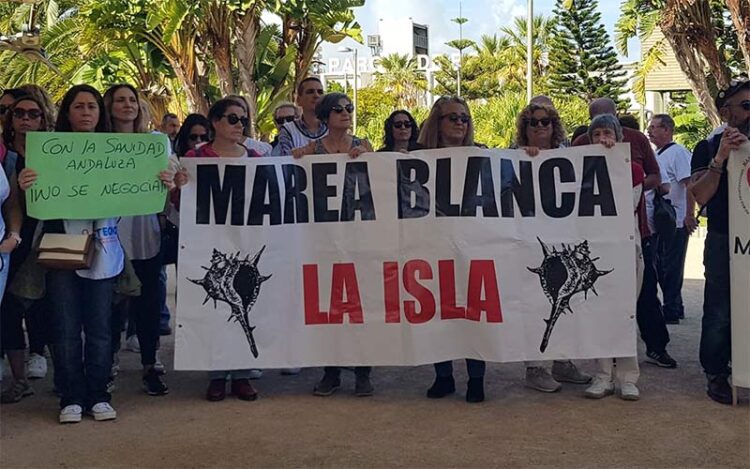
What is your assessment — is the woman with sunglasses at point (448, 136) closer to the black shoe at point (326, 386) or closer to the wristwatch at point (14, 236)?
the black shoe at point (326, 386)

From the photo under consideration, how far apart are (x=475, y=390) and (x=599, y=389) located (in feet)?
2.52

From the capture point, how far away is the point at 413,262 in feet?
18.3

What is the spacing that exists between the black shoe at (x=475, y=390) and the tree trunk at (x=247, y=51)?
14599 mm

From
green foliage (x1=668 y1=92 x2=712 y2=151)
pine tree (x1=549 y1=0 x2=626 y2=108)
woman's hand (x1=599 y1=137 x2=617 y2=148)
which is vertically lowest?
woman's hand (x1=599 y1=137 x2=617 y2=148)

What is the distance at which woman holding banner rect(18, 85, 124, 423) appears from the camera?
509 cm

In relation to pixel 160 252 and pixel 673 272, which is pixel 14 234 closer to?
pixel 160 252

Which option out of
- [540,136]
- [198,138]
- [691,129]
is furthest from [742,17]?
[198,138]

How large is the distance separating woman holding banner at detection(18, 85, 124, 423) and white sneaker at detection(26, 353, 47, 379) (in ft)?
3.92

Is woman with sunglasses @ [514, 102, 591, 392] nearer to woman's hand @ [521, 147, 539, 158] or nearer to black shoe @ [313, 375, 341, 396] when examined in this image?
woman's hand @ [521, 147, 539, 158]

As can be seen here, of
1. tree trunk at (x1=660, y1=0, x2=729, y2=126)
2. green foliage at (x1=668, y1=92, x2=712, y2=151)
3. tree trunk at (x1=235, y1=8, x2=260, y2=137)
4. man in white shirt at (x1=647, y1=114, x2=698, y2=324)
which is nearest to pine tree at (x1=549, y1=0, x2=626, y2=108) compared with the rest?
green foliage at (x1=668, y1=92, x2=712, y2=151)

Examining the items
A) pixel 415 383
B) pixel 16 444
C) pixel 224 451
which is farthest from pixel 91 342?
pixel 415 383

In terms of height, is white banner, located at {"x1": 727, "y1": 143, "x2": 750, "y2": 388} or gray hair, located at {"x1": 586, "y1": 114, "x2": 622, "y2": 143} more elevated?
gray hair, located at {"x1": 586, "y1": 114, "x2": 622, "y2": 143}

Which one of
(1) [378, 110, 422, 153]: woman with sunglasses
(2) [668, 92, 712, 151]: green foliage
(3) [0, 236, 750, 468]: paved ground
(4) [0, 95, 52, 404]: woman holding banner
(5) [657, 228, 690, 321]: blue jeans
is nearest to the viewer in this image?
(3) [0, 236, 750, 468]: paved ground

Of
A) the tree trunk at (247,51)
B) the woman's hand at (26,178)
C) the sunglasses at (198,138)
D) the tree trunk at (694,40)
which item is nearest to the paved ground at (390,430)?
the woman's hand at (26,178)
